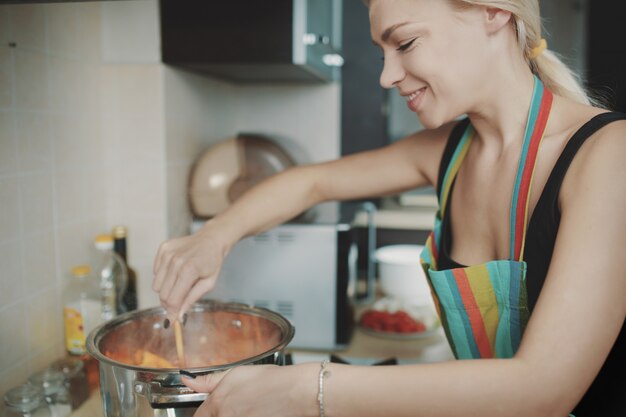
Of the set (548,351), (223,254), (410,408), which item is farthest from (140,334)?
(548,351)

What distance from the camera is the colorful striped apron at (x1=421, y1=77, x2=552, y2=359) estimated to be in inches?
35.0

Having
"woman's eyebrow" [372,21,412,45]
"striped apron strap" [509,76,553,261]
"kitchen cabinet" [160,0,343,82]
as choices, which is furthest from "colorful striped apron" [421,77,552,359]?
"kitchen cabinet" [160,0,343,82]

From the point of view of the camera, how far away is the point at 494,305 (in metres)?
0.94

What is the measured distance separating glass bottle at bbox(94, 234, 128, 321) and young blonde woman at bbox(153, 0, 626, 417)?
382 mm

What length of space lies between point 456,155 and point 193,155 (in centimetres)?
79

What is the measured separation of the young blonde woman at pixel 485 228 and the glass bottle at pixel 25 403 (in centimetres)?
25

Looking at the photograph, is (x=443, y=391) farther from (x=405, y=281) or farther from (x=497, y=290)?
(x=405, y=281)

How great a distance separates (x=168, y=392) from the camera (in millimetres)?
676

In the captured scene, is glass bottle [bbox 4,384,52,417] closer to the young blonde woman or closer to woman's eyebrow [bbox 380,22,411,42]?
the young blonde woman

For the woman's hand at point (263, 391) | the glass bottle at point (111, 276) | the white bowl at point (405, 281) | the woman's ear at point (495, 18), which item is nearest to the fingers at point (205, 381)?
the woman's hand at point (263, 391)

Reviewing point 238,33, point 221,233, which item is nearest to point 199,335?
point 221,233

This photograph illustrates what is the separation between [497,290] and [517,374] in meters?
0.29

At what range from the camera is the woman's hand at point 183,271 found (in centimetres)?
91

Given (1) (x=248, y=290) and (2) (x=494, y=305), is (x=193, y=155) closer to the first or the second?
(1) (x=248, y=290)
